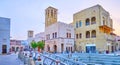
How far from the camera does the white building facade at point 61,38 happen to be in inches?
1320

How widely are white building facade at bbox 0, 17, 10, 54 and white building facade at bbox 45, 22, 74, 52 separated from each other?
9107 millimetres

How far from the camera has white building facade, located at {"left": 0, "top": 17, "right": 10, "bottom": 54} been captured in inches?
1296

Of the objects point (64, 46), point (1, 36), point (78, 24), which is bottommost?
point (64, 46)

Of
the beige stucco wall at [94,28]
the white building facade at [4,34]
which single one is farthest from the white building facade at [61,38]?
the white building facade at [4,34]

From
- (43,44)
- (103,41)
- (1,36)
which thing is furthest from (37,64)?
(43,44)

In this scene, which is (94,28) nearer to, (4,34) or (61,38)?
(61,38)

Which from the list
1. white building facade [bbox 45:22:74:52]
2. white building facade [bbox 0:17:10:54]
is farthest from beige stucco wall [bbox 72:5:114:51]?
white building facade [bbox 0:17:10:54]

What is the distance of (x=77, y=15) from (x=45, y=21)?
9891 millimetres

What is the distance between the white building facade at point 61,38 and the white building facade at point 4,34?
9.11 meters

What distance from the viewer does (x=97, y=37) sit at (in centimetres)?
3125

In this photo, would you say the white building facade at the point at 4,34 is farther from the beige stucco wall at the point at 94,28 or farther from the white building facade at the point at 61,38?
the beige stucco wall at the point at 94,28

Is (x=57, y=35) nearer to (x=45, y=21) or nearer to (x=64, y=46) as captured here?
(x=64, y=46)

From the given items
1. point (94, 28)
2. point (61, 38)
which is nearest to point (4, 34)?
point (61, 38)

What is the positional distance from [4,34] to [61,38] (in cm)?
1135
